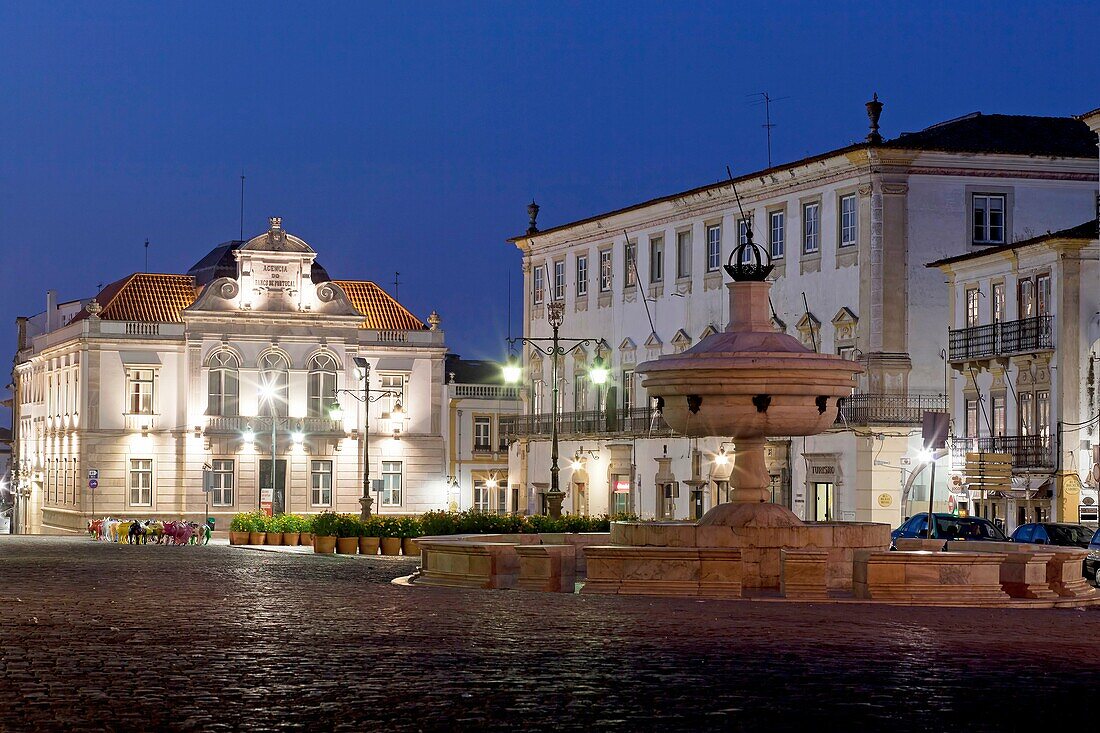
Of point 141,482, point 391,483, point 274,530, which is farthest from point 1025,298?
point 141,482

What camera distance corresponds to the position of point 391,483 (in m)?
84.4

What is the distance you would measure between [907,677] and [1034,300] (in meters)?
39.9

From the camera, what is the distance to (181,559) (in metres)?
40.2

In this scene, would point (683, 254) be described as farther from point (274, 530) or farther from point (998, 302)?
point (274, 530)

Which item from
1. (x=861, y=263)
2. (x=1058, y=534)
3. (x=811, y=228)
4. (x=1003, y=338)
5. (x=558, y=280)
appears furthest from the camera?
(x=558, y=280)

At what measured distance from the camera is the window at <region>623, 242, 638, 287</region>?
69.3 meters

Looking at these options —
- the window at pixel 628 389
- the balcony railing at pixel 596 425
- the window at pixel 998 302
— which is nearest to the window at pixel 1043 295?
the window at pixel 998 302

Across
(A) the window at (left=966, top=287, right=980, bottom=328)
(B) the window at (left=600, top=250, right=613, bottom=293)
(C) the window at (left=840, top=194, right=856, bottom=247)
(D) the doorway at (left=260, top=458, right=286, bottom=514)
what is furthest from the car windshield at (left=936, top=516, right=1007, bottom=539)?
(D) the doorway at (left=260, top=458, right=286, bottom=514)

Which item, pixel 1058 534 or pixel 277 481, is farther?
pixel 277 481

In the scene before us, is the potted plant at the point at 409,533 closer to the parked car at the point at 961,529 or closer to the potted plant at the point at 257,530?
the parked car at the point at 961,529

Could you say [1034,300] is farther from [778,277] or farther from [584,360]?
[584,360]

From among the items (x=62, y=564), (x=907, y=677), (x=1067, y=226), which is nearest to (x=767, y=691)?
(x=907, y=677)

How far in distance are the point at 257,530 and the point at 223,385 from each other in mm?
24832

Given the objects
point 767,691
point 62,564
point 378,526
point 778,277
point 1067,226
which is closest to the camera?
point 767,691
